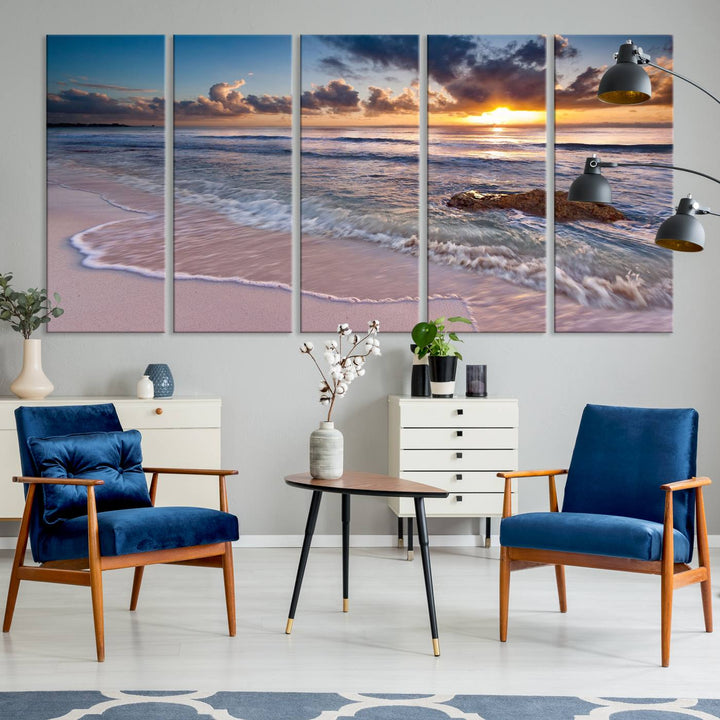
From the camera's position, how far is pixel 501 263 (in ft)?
17.4

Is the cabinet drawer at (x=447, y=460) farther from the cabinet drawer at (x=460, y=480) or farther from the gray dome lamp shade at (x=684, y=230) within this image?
the gray dome lamp shade at (x=684, y=230)

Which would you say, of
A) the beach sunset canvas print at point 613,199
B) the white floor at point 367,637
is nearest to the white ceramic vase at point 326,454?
the white floor at point 367,637

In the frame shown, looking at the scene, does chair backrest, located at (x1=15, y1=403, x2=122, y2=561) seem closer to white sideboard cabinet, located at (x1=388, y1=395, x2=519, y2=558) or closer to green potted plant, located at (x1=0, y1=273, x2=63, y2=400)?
green potted plant, located at (x1=0, y1=273, x2=63, y2=400)

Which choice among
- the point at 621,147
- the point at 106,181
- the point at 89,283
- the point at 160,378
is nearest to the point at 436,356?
the point at 160,378

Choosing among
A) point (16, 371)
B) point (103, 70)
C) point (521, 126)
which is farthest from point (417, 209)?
point (16, 371)

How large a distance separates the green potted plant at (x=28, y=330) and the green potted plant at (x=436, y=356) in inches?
81.3

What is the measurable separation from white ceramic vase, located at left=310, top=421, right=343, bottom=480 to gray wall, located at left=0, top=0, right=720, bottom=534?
70.1 inches

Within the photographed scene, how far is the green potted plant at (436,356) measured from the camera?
5.00 metres

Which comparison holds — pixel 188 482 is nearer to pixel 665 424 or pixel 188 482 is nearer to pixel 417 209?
pixel 417 209

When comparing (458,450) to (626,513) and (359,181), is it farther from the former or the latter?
(359,181)

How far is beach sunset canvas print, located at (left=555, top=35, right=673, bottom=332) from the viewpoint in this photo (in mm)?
5312

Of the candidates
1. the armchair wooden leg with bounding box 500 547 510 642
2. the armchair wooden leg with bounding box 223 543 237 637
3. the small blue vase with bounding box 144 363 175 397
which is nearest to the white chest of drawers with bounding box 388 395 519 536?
the small blue vase with bounding box 144 363 175 397

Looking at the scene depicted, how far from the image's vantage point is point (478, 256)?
5.31 meters

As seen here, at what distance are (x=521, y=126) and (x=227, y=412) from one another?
8.13ft
